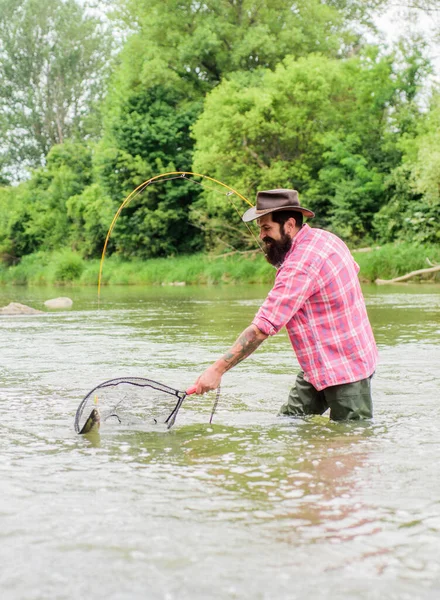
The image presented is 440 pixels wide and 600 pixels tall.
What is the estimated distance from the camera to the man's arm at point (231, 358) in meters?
4.99

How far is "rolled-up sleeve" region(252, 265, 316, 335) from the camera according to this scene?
5.03 m

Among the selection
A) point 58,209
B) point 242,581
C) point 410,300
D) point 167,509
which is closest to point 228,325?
point 410,300

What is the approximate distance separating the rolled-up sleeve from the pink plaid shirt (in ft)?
0.11

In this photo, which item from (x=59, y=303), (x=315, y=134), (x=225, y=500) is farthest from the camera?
(x=315, y=134)

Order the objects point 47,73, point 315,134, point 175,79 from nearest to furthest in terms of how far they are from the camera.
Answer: point 315,134 → point 175,79 → point 47,73

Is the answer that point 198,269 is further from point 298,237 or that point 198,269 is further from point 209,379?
point 209,379

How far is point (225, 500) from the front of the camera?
3.90 m

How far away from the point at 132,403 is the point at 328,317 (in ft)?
5.09

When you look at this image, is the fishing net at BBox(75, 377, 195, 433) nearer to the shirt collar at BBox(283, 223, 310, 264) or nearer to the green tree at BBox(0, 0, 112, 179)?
the shirt collar at BBox(283, 223, 310, 264)

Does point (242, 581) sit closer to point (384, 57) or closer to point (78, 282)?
point (384, 57)

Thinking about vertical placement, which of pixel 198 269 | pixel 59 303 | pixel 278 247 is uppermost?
pixel 278 247

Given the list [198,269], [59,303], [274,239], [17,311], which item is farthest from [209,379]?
[198,269]

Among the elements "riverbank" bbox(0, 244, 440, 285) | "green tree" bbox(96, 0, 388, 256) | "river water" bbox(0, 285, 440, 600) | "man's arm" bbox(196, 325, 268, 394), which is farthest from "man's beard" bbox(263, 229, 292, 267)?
"green tree" bbox(96, 0, 388, 256)

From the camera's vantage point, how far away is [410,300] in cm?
1938
